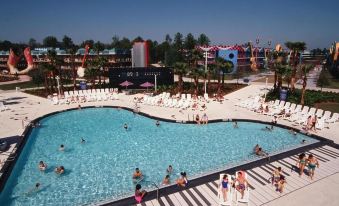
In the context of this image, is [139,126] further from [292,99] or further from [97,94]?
[292,99]

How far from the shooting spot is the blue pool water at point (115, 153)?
13.7 metres

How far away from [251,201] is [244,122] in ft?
43.5

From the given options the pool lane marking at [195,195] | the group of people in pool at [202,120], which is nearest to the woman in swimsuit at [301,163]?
the pool lane marking at [195,195]

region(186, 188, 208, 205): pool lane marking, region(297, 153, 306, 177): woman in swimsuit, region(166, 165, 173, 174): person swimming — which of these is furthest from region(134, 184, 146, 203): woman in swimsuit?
region(297, 153, 306, 177): woman in swimsuit

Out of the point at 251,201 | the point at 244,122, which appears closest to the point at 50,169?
the point at 251,201

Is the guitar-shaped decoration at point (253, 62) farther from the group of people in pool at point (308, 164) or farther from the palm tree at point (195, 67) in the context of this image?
the group of people in pool at point (308, 164)

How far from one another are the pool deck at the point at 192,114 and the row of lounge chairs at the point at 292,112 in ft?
2.23

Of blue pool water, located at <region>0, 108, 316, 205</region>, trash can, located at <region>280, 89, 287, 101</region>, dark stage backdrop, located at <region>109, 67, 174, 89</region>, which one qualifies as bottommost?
blue pool water, located at <region>0, 108, 316, 205</region>

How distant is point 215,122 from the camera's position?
24344 millimetres

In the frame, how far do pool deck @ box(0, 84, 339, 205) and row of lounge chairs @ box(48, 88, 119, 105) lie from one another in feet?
3.31

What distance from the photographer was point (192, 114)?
26.8 meters

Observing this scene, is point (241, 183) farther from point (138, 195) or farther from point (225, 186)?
point (138, 195)

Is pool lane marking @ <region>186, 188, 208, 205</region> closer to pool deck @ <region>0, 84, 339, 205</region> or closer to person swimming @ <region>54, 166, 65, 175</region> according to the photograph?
pool deck @ <region>0, 84, 339, 205</region>

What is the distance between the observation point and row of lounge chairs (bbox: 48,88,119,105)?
32.9 metres
